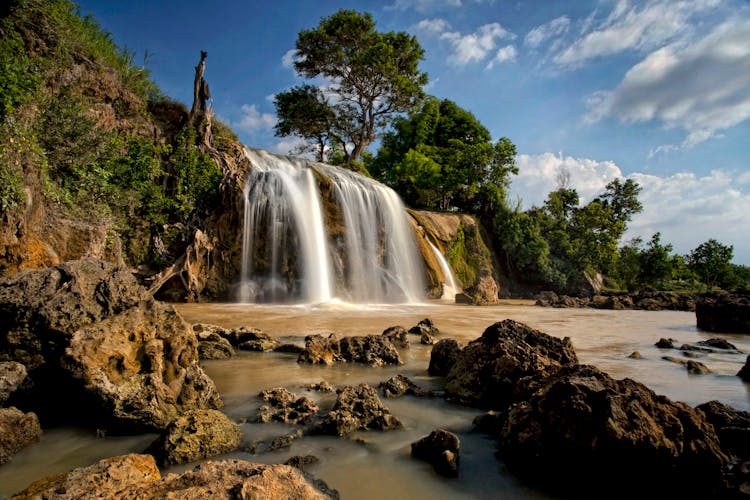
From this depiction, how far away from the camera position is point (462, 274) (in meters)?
20.9

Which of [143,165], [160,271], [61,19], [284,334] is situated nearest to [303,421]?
[284,334]

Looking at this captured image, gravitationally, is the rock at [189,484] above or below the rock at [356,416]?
above

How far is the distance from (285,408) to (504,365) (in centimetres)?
191

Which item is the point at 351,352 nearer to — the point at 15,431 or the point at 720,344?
the point at 15,431

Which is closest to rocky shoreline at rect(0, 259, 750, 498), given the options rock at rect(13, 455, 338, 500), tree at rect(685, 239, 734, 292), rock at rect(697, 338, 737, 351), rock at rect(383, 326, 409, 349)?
rock at rect(13, 455, 338, 500)

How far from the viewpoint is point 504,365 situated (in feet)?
11.0

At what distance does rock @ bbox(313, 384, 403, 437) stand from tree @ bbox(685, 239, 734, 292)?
36.9 metres

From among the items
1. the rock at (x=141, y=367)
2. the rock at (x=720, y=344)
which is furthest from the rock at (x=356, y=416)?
the rock at (x=720, y=344)

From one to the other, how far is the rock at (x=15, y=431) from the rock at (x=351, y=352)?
247cm

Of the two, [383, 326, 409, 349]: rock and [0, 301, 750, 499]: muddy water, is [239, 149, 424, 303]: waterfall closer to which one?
[0, 301, 750, 499]: muddy water

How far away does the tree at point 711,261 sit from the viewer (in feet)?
97.9

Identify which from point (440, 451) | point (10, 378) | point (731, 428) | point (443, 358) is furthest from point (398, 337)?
point (10, 378)

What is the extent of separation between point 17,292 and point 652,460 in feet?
15.2

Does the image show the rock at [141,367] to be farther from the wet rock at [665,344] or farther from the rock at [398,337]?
the wet rock at [665,344]
